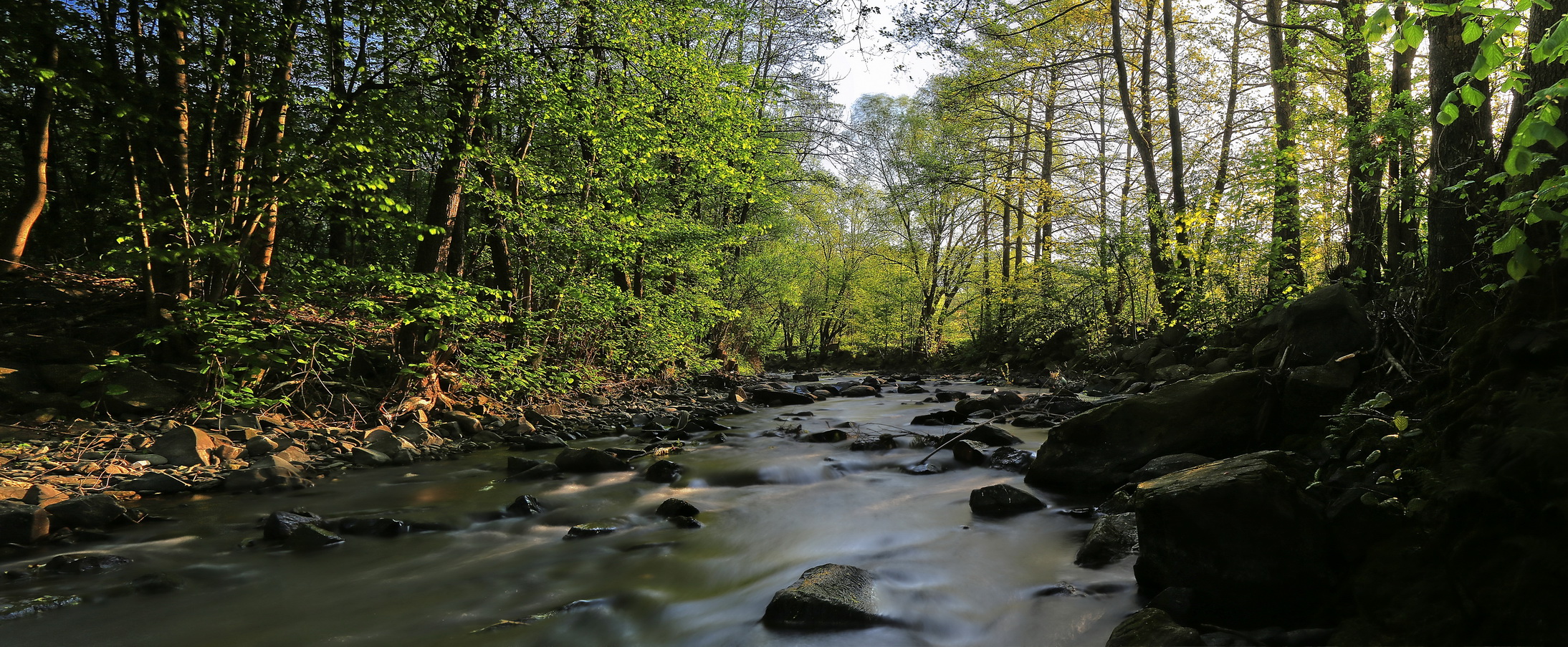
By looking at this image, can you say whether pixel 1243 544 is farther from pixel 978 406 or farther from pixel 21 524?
pixel 978 406

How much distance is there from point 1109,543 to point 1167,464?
1196 millimetres

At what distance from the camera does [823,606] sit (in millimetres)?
3547

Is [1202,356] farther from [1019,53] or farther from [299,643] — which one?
[1019,53]

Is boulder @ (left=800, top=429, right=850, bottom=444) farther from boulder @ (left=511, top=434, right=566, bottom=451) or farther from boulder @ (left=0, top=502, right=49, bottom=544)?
boulder @ (left=0, top=502, right=49, bottom=544)

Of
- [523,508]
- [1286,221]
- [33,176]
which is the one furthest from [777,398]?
[33,176]

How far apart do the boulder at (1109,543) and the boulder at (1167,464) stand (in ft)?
2.38

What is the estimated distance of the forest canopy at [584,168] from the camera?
4.63 metres

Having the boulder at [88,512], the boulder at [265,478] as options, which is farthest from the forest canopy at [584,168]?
the boulder at [88,512]

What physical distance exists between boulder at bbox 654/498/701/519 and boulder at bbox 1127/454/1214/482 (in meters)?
3.69

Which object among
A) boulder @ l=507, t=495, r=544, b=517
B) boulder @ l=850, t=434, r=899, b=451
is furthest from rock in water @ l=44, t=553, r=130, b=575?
boulder @ l=850, t=434, r=899, b=451

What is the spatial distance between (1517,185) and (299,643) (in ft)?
22.8

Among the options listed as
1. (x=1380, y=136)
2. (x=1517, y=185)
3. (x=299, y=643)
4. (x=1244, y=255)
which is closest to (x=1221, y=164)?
(x=1244, y=255)

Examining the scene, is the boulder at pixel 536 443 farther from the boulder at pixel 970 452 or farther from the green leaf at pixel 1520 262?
the green leaf at pixel 1520 262

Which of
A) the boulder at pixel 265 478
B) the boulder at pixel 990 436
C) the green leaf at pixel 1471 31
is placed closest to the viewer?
the green leaf at pixel 1471 31
